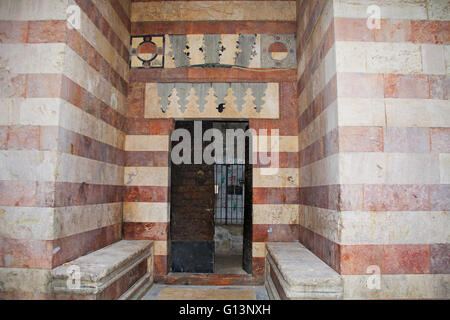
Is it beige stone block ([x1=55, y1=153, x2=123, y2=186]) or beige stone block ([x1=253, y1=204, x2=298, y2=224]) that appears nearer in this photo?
beige stone block ([x1=55, y1=153, x2=123, y2=186])

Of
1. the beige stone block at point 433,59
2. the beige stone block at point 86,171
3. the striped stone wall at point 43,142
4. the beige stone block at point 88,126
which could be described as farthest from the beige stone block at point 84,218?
the beige stone block at point 433,59

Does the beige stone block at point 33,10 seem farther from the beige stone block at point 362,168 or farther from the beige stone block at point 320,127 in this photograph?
the beige stone block at point 362,168

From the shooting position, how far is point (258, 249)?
4.73 meters

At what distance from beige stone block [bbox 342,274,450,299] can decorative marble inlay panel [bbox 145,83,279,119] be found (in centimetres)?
268

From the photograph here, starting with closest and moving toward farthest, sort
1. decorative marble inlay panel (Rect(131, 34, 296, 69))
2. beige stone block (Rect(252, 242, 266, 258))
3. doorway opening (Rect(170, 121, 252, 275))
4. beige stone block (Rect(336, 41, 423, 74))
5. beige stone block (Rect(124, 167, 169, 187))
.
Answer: beige stone block (Rect(336, 41, 423, 74)), beige stone block (Rect(252, 242, 266, 258)), beige stone block (Rect(124, 167, 169, 187)), decorative marble inlay panel (Rect(131, 34, 296, 69)), doorway opening (Rect(170, 121, 252, 275))

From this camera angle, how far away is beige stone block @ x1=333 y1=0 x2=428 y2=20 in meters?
3.08

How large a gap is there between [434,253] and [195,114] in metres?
3.37

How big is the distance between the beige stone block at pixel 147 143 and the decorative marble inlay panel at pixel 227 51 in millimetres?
1083

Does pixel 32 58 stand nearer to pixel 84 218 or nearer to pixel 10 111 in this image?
pixel 10 111

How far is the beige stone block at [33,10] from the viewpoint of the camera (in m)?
3.16

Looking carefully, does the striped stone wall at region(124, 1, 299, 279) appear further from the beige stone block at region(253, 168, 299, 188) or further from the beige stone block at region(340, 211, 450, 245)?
the beige stone block at region(340, 211, 450, 245)

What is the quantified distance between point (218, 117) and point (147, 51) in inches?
59.1

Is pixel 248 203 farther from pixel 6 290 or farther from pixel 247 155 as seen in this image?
pixel 6 290

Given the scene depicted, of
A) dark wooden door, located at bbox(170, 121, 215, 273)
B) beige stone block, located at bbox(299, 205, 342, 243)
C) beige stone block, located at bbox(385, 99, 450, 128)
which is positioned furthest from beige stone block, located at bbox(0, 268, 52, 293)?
dark wooden door, located at bbox(170, 121, 215, 273)
